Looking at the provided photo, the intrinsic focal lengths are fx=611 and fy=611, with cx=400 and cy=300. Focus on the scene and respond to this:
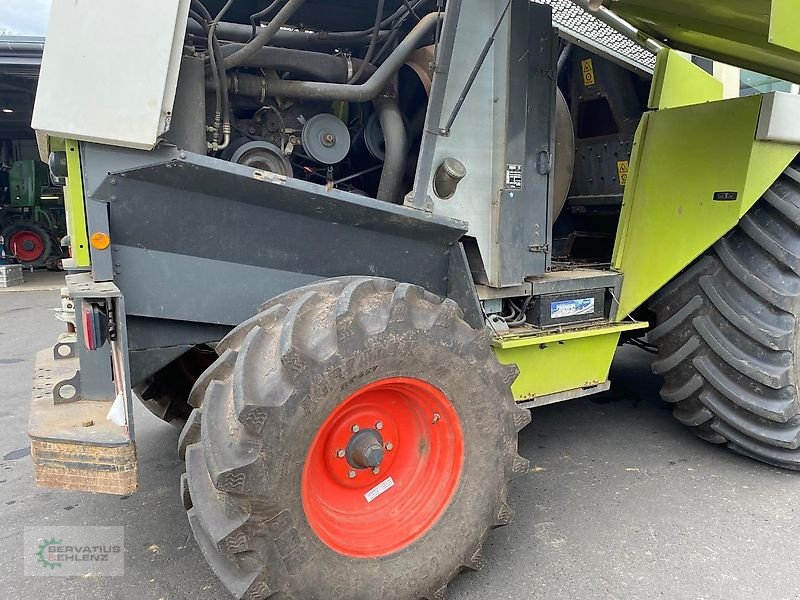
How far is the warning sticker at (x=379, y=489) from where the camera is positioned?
236 centimetres

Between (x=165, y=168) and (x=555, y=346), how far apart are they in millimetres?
2031

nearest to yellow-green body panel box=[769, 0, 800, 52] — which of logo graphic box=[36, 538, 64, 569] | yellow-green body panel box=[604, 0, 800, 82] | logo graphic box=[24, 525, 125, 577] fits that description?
yellow-green body panel box=[604, 0, 800, 82]

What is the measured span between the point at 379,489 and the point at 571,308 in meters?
1.50

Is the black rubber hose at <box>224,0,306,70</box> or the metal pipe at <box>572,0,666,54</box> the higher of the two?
the metal pipe at <box>572,0,666,54</box>

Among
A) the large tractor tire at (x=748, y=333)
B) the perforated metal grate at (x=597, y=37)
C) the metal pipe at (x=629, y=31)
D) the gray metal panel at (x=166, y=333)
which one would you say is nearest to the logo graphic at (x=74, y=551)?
the gray metal panel at (x=166, y=333)

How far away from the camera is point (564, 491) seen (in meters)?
3.17

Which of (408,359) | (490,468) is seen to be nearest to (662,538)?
(490,468)

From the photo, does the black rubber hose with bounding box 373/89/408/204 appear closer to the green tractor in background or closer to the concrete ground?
the concrete ground

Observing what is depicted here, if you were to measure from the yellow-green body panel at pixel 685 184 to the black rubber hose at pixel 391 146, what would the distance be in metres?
1.41

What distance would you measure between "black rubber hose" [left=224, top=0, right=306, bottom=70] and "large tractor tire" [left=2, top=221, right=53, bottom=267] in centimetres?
1432

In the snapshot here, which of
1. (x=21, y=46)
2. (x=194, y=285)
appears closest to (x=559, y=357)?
(x=194, y=285)

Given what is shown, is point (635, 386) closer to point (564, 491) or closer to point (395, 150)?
point (564, 491)

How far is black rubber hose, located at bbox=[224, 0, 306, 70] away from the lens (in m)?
2.45

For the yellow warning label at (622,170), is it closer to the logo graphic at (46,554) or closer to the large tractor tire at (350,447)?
the large tractor tire at (350,447)
